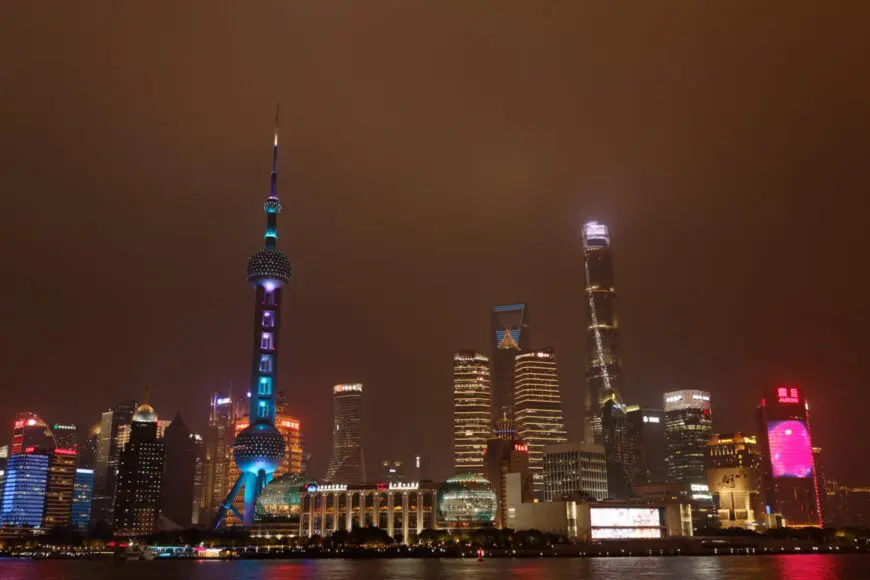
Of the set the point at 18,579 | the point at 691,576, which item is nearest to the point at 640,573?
the point at 691,576

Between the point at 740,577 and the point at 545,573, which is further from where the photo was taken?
the point at 545,573

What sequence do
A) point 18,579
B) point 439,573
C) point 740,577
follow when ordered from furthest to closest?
point 439,573 → point 18,579 → point 740,577

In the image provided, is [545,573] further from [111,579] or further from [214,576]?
[111,579]

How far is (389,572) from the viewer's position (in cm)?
14300

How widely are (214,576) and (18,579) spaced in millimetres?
29071

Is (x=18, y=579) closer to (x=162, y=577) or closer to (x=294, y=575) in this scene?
(x=162, y=577)

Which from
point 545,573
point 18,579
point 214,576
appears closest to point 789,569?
point 545,573

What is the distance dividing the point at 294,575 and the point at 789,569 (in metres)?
83.5

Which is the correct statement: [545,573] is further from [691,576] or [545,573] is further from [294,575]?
[294,575]

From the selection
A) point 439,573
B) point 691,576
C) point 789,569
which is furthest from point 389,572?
point 789,569

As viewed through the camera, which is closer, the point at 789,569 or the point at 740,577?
the point at 740,577

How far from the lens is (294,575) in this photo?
136500mm

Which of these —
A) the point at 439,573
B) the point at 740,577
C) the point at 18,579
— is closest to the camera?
the point at 740,577

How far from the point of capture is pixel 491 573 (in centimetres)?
14038
